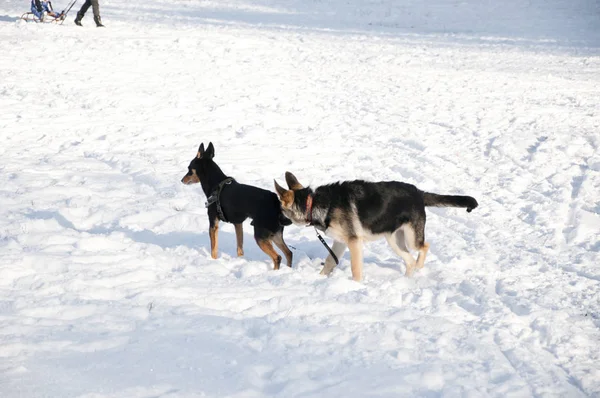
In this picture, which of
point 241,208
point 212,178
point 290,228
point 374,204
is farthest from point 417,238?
point 212,178

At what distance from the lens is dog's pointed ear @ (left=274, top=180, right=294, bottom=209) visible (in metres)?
5.57

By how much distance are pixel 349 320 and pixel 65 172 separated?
21.7 feet

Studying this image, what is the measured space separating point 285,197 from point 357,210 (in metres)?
0.79

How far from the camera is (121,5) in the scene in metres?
26.6

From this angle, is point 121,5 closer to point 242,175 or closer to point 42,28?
point 42,28

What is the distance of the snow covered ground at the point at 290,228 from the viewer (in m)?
3.95

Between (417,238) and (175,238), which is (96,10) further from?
(417,238)

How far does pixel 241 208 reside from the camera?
20.1 ft

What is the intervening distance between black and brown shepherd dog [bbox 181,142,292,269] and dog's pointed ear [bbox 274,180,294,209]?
0.26 m

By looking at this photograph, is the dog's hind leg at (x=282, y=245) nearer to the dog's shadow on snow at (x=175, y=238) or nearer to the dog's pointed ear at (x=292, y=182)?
the dog's shadow on snow at (x=175, y=238)

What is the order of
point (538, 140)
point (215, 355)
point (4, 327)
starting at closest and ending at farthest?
point (215, 355)
point (4, 327)
point (538, 140)

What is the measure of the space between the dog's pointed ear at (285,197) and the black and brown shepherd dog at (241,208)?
0.26 m

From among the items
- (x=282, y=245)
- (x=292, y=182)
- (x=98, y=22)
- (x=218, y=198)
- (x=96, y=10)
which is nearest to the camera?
(x=292, y=182)

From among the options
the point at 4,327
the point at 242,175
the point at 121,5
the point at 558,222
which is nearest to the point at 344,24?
the point at 121,5
